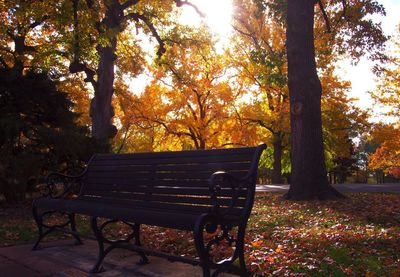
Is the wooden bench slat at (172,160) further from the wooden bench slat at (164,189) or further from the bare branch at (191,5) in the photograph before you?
the bare branch at (191,5)

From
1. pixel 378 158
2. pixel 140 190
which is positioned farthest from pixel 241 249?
pixel 378 158

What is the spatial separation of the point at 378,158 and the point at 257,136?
961 centimetres

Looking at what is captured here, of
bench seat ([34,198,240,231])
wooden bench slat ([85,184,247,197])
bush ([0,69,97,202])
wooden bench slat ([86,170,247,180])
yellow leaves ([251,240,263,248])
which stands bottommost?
yellow leaves ([251,240,263,248])

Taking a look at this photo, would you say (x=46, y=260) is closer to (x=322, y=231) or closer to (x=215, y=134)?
(x=322, y=231)

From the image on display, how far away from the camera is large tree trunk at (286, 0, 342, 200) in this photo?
10.1m

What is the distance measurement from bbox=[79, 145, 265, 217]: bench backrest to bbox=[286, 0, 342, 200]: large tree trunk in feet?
18.8

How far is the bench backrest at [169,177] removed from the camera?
3.84m

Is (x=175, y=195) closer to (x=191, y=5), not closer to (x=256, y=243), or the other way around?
(x=256, y=243)

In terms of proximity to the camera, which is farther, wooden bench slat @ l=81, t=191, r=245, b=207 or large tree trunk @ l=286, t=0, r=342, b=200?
large tree trunk @ l=286, t=0, r=342, b=200

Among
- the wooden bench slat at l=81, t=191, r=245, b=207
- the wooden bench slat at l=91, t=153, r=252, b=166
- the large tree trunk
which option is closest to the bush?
the wooden bench slat at l=91, t=153, r=252, b=166

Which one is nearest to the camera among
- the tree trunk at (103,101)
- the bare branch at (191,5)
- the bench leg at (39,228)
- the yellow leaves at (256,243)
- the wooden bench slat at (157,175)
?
the wooden bench slat at (157,175)

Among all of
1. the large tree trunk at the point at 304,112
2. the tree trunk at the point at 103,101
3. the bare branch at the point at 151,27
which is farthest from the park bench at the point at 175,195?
the bare branch at the point at 151,27

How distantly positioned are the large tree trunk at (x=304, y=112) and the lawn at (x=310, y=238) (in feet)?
4.25

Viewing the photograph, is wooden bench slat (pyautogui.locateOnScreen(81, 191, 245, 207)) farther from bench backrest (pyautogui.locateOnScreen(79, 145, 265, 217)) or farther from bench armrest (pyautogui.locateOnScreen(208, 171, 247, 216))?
bench armrest (pyautogui.locateOnScreen(208, 171, 247, 216))
